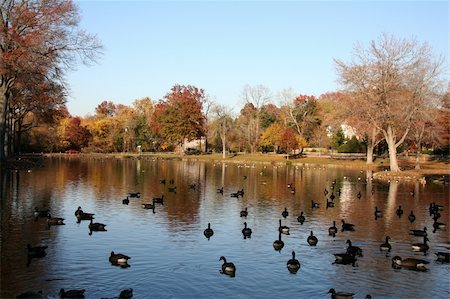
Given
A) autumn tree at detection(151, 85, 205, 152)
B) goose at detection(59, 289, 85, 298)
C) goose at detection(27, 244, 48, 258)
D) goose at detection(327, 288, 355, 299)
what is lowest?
goose at detection(327, 288, 355, 299)

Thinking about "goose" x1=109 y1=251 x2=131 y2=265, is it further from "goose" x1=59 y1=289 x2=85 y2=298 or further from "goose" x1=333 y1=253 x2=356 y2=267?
"goose" x1=333 y1=253 x2=356 y2=267

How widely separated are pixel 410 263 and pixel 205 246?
832 centimetres

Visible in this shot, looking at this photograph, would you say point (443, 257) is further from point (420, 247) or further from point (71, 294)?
point (71, 294)

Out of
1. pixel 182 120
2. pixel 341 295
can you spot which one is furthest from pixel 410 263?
pixel 182 120

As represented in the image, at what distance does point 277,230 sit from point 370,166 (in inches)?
2180

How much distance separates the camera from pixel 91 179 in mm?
48969

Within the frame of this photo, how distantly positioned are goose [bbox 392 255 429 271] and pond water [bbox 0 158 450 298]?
272 millimetres

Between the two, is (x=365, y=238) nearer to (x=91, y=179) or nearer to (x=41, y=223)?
(x=41, y=223)

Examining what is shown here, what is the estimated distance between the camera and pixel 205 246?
2092 cm

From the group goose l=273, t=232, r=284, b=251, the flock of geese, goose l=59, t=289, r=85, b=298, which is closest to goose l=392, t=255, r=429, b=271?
the flock of geese

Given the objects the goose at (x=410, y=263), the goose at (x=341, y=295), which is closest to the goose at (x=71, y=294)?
the goose at (x=341, y=295)

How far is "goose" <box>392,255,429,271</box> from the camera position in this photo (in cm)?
1786

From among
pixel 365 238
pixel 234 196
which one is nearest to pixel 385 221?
pixel 365 238

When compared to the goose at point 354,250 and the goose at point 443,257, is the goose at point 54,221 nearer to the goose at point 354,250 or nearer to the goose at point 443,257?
the goose at point 354,250
